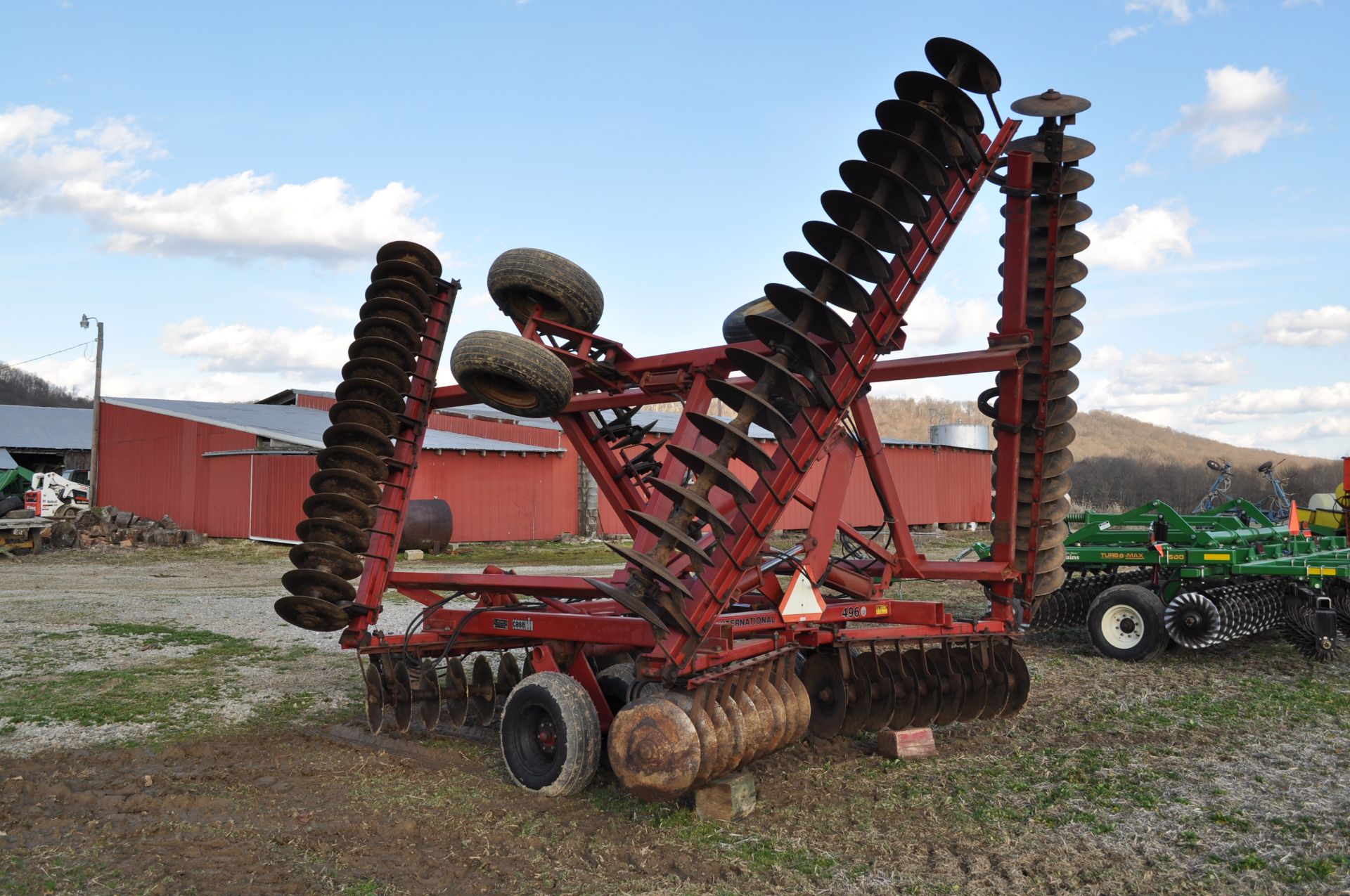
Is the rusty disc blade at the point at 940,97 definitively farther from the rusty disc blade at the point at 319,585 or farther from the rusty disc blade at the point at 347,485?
the rusty disc blade at the point at 319,585

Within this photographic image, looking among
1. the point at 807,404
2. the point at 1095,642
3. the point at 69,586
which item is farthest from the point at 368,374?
the point at 69,586

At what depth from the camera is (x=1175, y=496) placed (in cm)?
4953

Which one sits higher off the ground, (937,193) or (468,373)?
(937,193)

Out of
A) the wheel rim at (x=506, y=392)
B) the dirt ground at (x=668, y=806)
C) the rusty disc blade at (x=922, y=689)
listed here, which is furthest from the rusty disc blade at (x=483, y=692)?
the rusty disc blade at (x=922, y=689)

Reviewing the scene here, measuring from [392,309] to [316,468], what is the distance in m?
14.8

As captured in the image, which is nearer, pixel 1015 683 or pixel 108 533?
pixel 1015 683

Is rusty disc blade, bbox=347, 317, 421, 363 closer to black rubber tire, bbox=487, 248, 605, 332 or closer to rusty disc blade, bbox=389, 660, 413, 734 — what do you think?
black rubber tire, bbox=487, 248, 605, 332

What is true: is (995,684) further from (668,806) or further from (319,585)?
(319,585)

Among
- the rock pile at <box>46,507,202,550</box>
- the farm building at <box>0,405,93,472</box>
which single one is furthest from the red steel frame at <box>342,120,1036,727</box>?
the farm building at <box>0,405,93,472</box>

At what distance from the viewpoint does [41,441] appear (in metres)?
42.9

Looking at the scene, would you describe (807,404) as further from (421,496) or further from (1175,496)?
(1175,496)

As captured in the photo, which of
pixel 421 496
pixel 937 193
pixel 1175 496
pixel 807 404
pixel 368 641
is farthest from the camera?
pixel 1175 496

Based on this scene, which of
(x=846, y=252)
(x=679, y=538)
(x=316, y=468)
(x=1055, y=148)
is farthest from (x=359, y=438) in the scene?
(x=316, y=468)

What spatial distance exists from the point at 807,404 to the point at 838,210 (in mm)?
940
